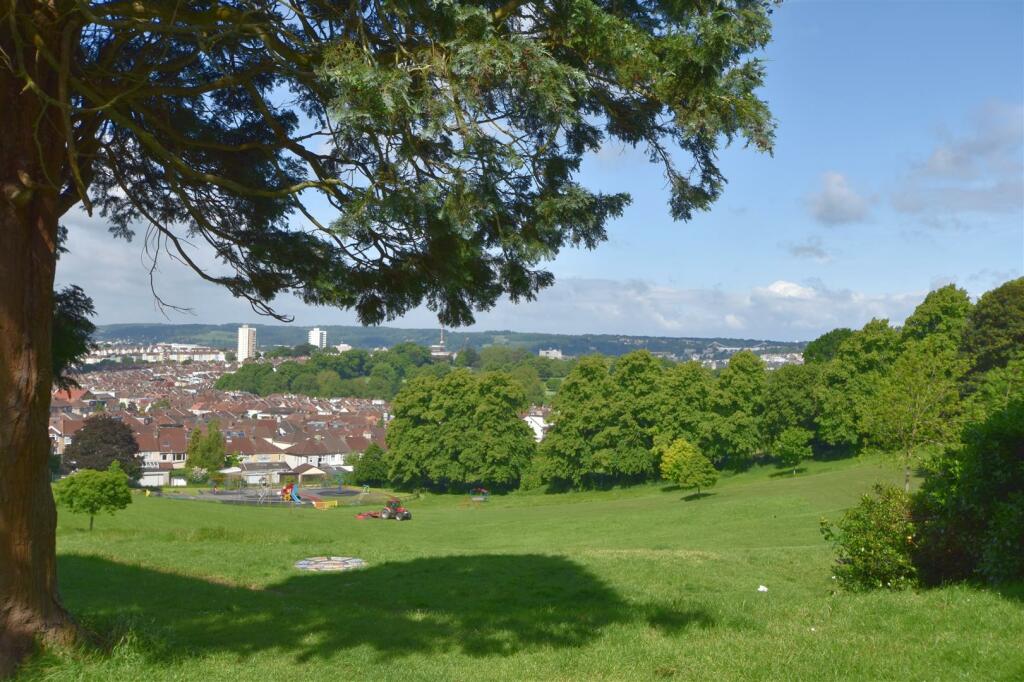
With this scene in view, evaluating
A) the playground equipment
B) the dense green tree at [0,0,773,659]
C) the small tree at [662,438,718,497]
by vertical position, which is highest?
the dense green tree at [0,0,773,659]

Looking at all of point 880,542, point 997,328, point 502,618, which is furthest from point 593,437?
point 502,618

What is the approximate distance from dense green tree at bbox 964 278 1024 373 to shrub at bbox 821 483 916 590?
3953cm

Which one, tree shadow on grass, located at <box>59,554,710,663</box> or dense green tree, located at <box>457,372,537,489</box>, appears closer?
tree shadow on grass, located at <box>59,554,710,663</box>

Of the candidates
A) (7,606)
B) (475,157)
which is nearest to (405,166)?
(475,157)

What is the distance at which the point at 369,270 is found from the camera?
28.9 feet

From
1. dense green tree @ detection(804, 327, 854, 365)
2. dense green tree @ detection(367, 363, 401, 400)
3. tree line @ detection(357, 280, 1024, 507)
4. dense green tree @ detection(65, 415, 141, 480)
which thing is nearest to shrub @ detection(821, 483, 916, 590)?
tree line @ detection(357, 280, 1024, 507)

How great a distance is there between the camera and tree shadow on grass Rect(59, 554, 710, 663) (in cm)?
797

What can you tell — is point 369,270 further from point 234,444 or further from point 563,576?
point 234,444

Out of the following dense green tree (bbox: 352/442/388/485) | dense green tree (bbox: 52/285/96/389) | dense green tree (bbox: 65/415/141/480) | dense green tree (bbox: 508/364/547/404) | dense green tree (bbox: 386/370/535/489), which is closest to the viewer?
dense green tree (bbox: 52/285/96/389)

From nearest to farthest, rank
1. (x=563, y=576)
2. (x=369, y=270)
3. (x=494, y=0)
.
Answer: (x=494, y=0) < (x=369, y=270) < (x=563, y=576)

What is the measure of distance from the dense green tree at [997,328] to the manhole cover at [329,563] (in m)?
39.2

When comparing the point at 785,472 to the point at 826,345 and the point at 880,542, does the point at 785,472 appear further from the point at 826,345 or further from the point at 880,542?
the point at 880,542

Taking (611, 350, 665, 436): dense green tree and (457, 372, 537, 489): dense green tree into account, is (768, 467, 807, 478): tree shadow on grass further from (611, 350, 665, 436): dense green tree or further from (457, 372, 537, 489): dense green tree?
(457, 372, 537, 489): dense green tree

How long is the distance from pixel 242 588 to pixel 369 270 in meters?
6.15
